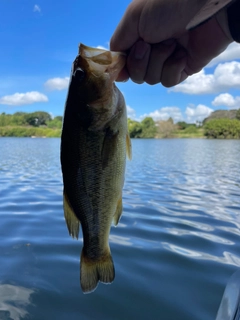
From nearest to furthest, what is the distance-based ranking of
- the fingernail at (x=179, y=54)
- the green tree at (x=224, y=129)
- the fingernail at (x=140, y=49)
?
the fingernail at (x=140, y=49) → the fingernail at (x=179, y=54) → the green tree at (x=224, y=129)

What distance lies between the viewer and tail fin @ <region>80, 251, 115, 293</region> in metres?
2.25

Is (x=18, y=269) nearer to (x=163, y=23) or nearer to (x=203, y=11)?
(x=163, y=23)

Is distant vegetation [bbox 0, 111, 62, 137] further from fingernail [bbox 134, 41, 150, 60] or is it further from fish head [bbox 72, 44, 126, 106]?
fish head [bbox 72, 44, 126, 106]

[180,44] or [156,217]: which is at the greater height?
[180,44]

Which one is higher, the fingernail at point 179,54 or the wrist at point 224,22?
the wrist at point 224,22

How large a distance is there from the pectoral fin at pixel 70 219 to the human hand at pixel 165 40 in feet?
3.47

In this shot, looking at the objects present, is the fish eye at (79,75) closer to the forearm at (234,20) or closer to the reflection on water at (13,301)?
the forearm at (234,20)

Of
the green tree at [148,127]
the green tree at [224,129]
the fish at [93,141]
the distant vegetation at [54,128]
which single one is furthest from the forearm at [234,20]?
the green tree at [224,129]

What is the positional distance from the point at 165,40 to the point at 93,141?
3.46 ft

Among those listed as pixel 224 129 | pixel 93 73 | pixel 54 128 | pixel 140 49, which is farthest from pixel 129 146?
pixel 224 129

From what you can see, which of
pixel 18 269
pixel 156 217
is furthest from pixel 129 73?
pixel 156 217

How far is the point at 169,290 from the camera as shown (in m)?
3.62

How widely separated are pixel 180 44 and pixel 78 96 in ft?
3.76

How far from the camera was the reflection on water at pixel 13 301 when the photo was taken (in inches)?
121
